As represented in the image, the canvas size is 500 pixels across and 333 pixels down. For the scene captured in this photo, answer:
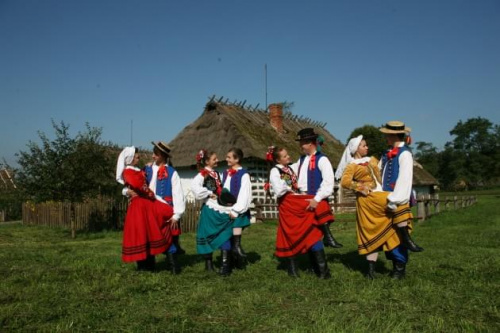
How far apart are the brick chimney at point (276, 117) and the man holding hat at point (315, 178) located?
16999 millimetres

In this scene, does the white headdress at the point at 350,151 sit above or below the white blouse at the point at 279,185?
above

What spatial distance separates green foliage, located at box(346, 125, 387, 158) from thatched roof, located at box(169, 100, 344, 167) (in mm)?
13819

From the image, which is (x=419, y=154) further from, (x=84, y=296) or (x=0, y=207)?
(x=84, y=296)

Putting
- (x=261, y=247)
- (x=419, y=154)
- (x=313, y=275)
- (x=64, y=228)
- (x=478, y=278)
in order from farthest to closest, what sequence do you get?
(x=419, y=154) → (x=64, y=228) → (x=261, y=247) → (x=313, y=275) → (x=478, y=278)

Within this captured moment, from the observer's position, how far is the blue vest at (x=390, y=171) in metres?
4.99

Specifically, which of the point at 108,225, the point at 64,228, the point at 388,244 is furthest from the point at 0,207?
the point at 388,244

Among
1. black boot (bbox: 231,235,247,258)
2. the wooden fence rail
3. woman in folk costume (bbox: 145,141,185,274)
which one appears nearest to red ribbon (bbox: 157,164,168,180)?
woman in folk costume (bbox: 145,141,185,274)

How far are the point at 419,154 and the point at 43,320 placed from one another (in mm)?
87953

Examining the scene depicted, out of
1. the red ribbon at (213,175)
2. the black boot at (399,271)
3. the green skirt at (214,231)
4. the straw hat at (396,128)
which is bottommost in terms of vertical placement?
the black boot at (399,271)

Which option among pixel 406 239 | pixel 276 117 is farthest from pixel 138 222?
pixel 276 117

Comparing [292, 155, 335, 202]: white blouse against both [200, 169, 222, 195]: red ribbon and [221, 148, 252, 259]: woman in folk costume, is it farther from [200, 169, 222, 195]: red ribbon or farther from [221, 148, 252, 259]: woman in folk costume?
[200, 169, 222, 195]: red ribbon

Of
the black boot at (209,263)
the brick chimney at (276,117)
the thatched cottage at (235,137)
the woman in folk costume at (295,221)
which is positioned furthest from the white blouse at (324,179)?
the brick chimney at (276,117)

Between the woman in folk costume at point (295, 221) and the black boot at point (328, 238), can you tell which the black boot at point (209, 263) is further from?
the black boot at point (328, 238)

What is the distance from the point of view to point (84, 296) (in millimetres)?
4465
